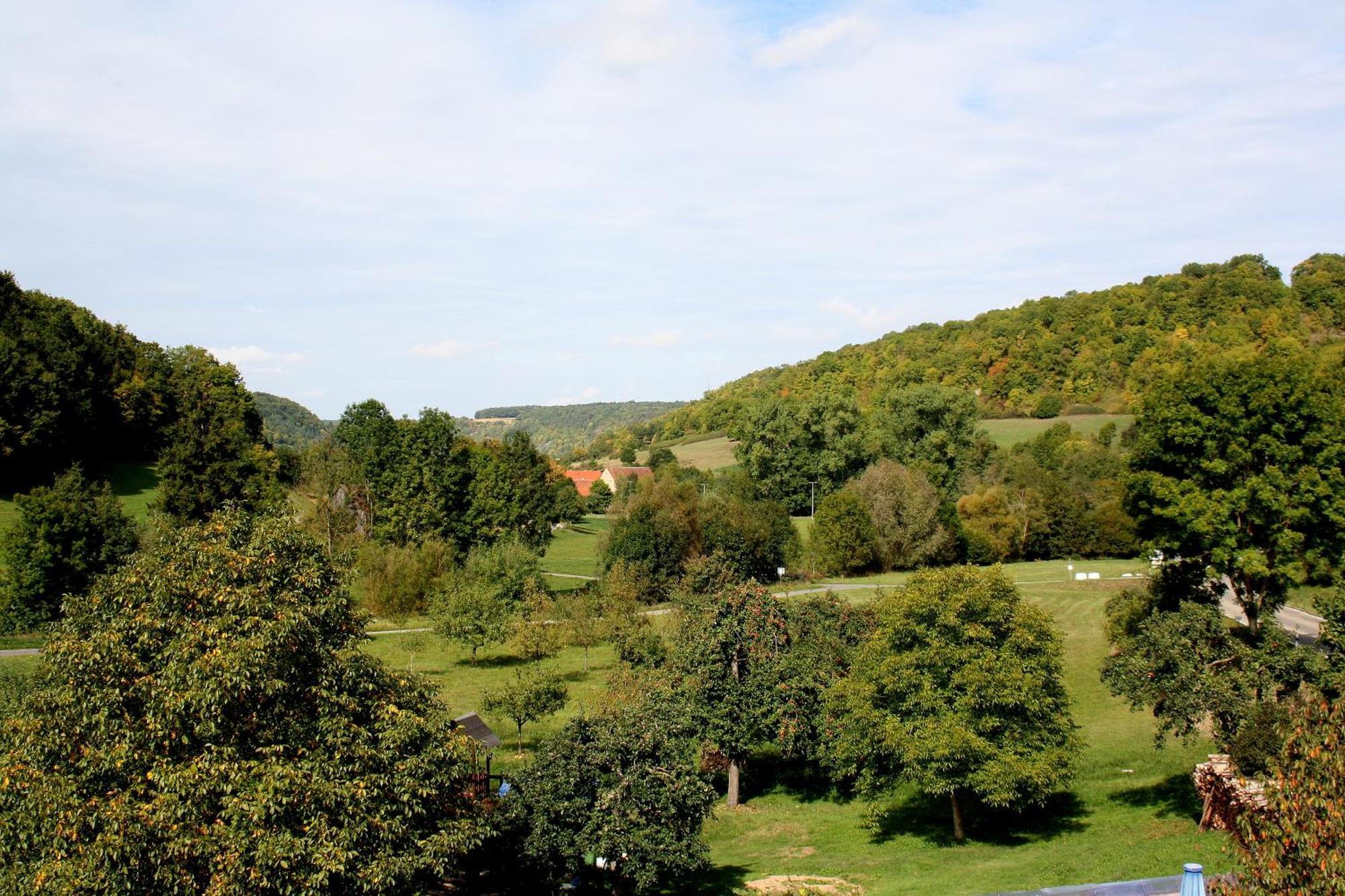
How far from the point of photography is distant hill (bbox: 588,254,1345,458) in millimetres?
105875

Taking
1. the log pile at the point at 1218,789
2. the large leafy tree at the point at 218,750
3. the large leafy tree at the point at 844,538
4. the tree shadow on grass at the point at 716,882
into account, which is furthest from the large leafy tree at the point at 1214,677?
the large leafy tree at the point at 844,538

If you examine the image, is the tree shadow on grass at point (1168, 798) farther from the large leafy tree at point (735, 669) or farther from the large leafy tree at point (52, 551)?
the large leafy tree at point (52, 551)

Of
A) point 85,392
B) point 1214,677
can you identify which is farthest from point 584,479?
point 1214,677

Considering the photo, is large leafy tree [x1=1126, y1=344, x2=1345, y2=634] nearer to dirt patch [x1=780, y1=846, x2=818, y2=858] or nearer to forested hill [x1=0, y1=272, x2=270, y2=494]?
dirt patch [x1=780, y1=846, x2=818, y2=858]

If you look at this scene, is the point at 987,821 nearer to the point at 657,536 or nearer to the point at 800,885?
the point at 800,885

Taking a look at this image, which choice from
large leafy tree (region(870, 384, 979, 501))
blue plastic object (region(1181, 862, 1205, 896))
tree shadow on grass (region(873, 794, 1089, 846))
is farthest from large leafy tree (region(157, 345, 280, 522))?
large leafy tree (region(870, 384, 979, 501))

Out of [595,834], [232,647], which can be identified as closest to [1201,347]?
[595,834]

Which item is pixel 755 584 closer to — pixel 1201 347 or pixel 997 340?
pixel 1201 347

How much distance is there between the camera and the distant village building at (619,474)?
464 feet

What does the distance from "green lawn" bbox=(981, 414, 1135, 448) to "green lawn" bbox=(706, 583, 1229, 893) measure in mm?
74174

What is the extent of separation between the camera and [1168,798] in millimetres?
26078

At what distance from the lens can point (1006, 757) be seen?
936 inches

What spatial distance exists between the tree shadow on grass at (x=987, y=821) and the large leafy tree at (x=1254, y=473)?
32.7 ft

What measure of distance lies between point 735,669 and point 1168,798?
43.4ft
